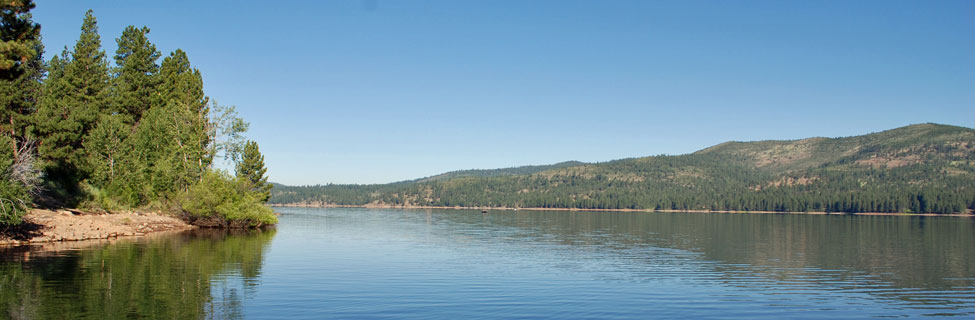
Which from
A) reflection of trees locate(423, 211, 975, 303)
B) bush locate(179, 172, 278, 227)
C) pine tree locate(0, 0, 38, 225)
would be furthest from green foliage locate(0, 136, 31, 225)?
reflection of trees locate(423, 211, 975, 303)

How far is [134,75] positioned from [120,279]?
6372 cm

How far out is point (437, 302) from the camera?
2988cm

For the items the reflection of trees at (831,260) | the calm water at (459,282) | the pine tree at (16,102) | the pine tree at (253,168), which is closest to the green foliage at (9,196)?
the pine tree at (16,102)

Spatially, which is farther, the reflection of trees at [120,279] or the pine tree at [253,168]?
the pine tree at [253,168]

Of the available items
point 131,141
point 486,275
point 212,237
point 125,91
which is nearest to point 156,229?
point 212,237

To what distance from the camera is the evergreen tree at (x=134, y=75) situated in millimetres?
85938

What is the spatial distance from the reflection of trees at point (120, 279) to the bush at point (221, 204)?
69.1ft

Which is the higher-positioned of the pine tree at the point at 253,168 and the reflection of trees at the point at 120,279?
the pine tree at the point at 253,168

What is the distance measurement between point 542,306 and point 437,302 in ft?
15.6

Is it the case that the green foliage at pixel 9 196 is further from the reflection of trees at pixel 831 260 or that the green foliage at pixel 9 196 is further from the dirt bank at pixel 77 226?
the reflection of trees at pixel 831 260

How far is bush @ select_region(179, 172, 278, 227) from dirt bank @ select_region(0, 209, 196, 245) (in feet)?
11.7

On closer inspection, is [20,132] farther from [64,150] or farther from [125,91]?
[125,91]

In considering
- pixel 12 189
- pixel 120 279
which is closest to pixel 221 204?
pixel 12 189

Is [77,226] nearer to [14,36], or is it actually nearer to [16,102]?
[16,102]
